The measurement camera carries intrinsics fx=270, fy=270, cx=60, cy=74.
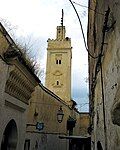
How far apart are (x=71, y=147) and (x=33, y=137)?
14923mm

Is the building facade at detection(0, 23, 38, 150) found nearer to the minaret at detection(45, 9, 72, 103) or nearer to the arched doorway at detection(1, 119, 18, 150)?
the arched doorway at detection(1, 119, 18, 150)

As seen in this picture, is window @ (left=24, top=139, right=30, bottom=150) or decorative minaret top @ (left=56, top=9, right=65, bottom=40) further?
decorative minaret top @ (left=56, top=9, right=65, bottom=40)

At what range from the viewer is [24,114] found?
8.48 meters

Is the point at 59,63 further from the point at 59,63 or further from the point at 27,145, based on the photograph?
the point at 27,145

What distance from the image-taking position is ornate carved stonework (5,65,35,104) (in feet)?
21.5

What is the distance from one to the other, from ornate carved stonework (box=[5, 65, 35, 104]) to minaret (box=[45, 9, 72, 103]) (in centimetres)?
3110

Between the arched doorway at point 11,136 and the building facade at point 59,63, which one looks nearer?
the arched doorway at point 11,136

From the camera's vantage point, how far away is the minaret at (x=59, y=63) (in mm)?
40097

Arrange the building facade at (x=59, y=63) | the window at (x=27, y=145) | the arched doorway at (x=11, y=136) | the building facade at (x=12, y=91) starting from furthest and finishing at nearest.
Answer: the building facade at (x=59, y=63), the window at (x=27, y=145), the arched doorway at (x=11, y=136), the building facade at (x=12, y=91)

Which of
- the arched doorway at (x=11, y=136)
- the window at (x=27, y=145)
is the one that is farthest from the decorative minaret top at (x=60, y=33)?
the arched doorway at (x=11, y=136)

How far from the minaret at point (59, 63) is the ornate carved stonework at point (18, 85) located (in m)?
31.1

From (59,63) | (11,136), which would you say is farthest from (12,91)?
(59,63)

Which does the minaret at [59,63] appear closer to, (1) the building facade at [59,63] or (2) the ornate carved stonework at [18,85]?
(1) the building facade at [59,63]

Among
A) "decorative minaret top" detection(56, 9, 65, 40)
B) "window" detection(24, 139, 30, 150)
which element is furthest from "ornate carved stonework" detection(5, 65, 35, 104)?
"decorative minaret top" detection(56, 9, 65, 40)
